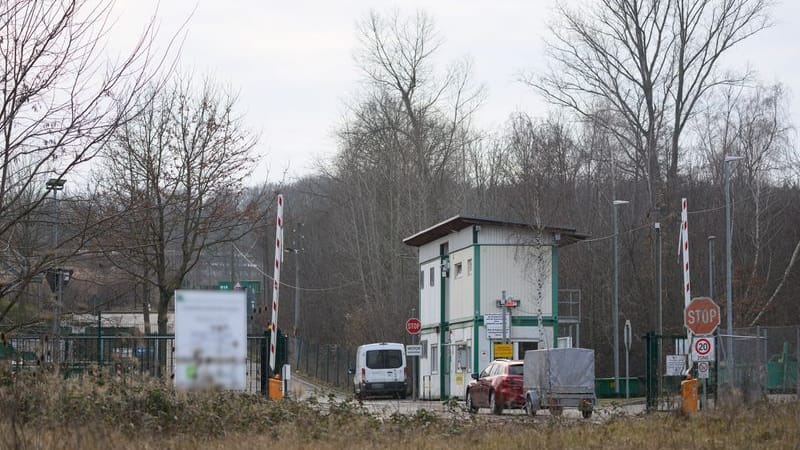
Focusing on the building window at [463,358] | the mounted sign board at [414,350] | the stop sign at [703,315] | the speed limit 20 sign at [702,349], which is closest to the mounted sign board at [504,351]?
the building window at [463,358]

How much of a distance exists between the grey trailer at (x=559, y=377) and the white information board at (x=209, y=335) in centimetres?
1798

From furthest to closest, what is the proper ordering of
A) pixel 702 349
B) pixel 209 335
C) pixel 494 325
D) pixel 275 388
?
pixel 494 325 < pixel 702 349 < pixel 275 388 < pixel 209 335

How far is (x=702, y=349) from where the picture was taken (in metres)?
25.5

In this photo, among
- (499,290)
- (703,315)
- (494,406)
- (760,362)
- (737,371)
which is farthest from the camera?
(499,290)

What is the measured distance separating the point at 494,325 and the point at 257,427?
2778cm

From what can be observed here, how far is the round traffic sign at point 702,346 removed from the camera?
2548 centimetres

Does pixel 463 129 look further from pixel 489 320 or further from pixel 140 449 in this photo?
pixel 140 449

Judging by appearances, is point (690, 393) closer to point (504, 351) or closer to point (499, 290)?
point (504, 351)

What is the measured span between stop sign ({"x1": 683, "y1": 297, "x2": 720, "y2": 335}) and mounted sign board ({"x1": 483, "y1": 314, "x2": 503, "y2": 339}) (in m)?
18.0

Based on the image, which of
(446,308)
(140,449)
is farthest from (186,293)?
(446,308)

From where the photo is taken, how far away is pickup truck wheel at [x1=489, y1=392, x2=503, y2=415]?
29584 millimetres

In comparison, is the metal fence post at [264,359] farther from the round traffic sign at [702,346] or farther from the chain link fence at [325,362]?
the chain link fence at [325,362]

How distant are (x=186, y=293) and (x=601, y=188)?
60.3m

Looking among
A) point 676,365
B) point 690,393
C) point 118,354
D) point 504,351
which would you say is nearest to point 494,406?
point 676,365
